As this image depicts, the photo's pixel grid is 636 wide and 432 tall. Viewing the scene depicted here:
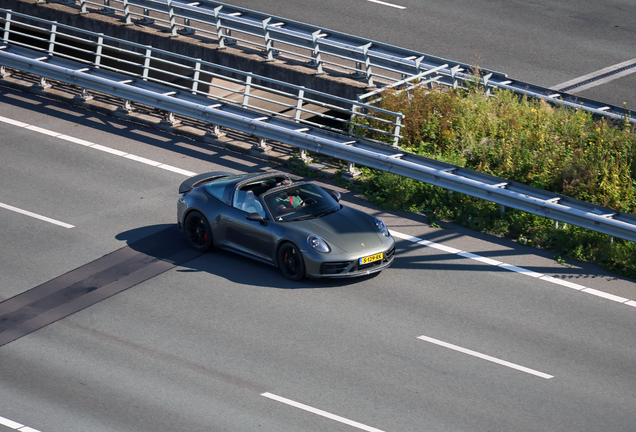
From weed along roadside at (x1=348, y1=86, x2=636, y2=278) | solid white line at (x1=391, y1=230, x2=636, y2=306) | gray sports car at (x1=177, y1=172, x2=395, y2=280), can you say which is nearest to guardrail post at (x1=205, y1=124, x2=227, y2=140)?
weed along roadside at (x1=348, y1=86, x2=636, y2=278)

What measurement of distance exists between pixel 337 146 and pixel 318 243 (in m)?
4.29

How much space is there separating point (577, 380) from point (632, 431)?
1.10 m

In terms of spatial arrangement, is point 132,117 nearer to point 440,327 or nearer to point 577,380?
point 440,327

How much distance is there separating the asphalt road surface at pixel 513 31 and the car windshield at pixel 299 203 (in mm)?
9750

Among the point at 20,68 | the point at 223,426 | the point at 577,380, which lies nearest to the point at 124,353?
the point at 223,426

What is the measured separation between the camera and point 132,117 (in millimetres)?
18203

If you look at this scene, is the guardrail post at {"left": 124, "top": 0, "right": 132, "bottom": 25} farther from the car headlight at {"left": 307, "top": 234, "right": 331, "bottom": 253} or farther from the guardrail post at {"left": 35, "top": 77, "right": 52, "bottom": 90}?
the car headlight at {"left": 307, "top": 234, "right": 331, "bottom": 253}

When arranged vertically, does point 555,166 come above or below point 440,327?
above

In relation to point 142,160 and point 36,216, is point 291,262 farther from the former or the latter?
point 142,160

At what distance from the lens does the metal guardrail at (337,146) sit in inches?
510

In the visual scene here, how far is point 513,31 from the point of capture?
23.6 m

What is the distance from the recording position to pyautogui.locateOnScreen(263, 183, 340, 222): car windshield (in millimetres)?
12152

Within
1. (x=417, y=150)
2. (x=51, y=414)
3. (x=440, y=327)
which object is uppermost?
(x=417, y=150)

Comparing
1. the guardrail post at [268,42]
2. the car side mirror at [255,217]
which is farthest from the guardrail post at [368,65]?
the car side mirror at [255,217]
